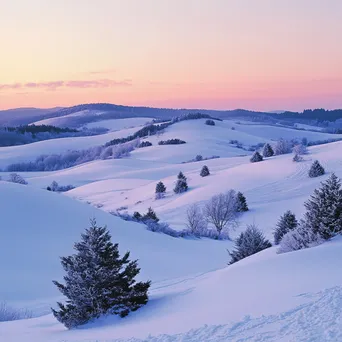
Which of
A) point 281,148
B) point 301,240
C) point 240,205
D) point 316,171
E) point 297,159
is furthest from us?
point 281,148

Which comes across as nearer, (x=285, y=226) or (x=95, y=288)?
(x=95, y=288)

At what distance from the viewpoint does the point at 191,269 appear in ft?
61.5

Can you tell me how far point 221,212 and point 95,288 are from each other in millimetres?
22947

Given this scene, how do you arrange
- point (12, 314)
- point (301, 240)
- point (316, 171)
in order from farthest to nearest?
point (316, 171)
point (12, 314)
point (301, 240)

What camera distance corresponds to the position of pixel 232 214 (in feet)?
105

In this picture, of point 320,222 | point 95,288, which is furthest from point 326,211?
point 95,288

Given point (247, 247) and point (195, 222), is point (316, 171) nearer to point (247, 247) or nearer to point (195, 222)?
point (195, 222)

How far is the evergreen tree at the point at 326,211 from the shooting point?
11070 millimetres

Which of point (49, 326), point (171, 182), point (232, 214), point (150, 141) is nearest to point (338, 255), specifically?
point (49, 326)

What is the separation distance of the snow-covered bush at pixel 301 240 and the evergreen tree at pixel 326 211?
133mm

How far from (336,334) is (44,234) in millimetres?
16745

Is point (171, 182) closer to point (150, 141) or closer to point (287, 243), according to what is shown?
point (287, 243)

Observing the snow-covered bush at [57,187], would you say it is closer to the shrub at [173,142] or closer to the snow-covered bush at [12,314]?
the shrub at [173,142]

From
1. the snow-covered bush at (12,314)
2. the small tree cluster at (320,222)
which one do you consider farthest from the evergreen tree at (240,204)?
the snow-covered bush at (12,314)
